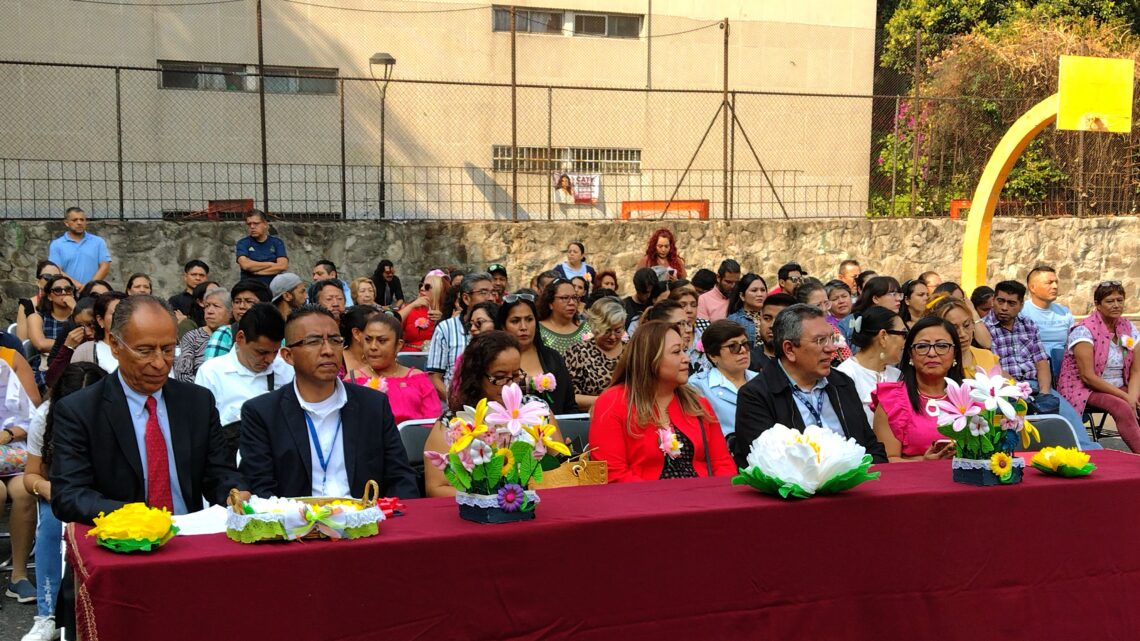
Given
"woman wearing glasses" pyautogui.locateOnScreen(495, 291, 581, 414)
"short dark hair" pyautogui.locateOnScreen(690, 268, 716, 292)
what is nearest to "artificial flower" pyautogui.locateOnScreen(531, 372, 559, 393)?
"woman wearing glasses" pyautogui.locateOnScreen(495, 291, 581, 414)

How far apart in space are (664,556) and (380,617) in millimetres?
972

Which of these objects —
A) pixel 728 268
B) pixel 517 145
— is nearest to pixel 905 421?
pixel 728 268

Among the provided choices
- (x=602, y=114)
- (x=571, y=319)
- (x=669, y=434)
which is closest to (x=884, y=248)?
(x=602, y=114)

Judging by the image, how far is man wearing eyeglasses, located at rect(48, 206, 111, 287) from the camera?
44.9 ft

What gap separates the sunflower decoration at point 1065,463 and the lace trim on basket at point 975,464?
20 centimetres

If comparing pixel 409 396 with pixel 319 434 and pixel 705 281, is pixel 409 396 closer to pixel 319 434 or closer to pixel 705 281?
pixel 319 434

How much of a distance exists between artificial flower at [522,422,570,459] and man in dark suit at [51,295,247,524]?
1275 mm

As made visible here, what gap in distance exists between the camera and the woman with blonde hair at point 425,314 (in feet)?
34.5

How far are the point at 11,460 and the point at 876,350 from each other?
5032mm

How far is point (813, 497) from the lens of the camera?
423 centimetres

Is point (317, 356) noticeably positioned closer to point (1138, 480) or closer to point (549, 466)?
point (549, 466)

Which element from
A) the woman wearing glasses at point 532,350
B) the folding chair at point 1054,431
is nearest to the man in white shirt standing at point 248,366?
the woman wearing glasses at point 532,350

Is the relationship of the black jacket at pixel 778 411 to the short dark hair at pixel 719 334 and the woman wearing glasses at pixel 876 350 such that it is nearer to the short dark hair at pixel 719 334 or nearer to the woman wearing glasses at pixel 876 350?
the short dark hair at pixel 719 334

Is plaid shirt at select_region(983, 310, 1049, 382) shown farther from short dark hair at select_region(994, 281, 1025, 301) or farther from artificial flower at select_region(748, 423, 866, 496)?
artificial flower at select_region(748, 423, 866, 496)
